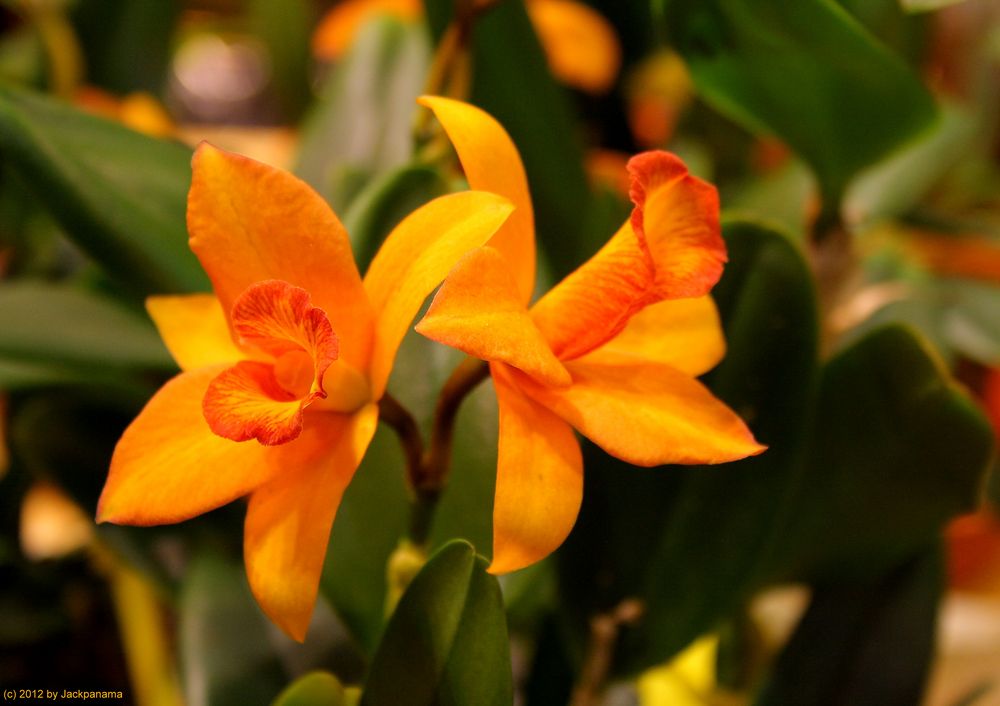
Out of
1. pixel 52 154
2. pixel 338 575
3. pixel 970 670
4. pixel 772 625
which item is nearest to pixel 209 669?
pixel 338 575

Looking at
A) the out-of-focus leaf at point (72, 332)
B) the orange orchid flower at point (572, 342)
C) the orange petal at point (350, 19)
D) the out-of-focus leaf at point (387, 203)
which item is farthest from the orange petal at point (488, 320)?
the orange petal at point (350, 19)

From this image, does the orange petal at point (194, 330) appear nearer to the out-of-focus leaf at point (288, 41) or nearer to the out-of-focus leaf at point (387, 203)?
the out-of-focus leaf at point (387, 203)

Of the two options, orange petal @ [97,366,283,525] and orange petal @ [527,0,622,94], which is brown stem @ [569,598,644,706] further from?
orange petal @ [527,0,622,94]

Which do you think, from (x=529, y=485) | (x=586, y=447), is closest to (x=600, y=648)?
(x=586, y=447)

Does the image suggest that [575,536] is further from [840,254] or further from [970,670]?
[970,670]

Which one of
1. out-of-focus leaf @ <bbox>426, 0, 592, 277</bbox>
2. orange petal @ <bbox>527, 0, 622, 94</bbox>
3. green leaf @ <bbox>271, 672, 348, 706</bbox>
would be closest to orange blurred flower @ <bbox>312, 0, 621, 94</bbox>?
orange petal @ <bbox>527, 0, 622, 94</bbox>

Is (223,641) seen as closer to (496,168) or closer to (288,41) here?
(496,168)
